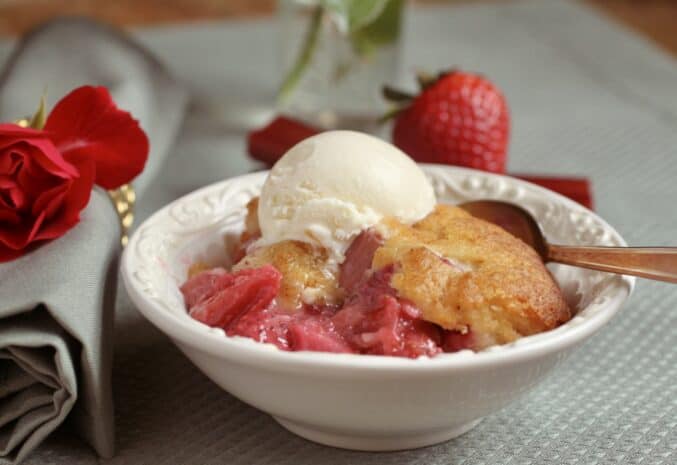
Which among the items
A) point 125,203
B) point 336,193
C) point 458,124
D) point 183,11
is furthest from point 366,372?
point 183,11

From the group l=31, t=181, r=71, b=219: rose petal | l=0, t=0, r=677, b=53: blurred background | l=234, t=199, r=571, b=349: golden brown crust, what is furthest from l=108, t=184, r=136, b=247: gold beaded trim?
l=0, t=0, r=677, b=53: blurred background

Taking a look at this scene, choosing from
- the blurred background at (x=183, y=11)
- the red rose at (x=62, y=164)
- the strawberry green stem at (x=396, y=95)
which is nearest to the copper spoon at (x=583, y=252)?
the strawberry green stem at (x=396, y=95)

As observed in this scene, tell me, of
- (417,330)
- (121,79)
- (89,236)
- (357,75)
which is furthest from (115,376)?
(357,75)

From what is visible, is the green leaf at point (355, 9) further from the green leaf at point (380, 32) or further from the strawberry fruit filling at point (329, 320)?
the strawberry fruit filling at point (329, 320)

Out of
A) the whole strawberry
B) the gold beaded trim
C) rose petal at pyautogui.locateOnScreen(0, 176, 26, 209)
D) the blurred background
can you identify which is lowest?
the blurred background

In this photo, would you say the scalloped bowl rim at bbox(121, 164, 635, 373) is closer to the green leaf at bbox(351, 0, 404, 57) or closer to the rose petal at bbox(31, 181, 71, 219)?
the rose petal at bbox(31, 181, 71, 219)

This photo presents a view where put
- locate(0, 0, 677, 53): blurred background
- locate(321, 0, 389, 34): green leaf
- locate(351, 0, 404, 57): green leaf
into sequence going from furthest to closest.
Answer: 1. locate(0, 0, 677, 53): blurred background
2. locate(351, 0, 404, 57): green leaf
3. locate(321, 0, 389, 34): green leaf
